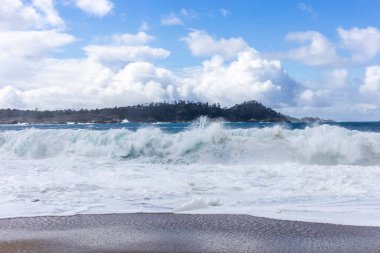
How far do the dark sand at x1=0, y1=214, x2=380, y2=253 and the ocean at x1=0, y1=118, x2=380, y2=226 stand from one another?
1.89 feet

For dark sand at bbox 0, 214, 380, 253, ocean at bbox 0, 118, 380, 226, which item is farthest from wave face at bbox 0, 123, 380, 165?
dark sand at bbox 0, 214, 380, 253

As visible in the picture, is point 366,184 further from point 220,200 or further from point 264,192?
point 220,200

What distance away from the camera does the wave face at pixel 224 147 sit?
1983 centimetres

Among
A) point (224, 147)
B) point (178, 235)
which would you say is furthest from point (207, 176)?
point (224, 147)

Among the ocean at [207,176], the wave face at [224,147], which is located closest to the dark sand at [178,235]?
the ocean at [207,176]

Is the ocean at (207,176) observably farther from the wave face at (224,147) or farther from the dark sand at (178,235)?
the dark sand at (178,235)

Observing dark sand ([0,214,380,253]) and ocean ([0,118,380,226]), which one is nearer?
dark sand ([0,214,380,253])

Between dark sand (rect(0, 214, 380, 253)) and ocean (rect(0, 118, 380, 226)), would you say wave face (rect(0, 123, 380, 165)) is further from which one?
dark sand (rect(0, 214, 380, 253))

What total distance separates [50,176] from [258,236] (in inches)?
330

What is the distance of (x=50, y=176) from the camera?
1315cm

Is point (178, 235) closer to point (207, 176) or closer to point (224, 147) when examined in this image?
point (207, 176)

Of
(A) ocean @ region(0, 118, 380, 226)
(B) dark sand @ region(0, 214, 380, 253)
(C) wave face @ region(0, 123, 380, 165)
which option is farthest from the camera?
(C) wave face @ region(0, 123, 380, 165)

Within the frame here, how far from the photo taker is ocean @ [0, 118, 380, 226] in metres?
8.65

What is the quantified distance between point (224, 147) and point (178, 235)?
14.9 meters
